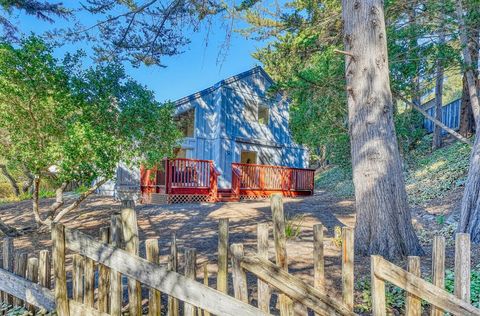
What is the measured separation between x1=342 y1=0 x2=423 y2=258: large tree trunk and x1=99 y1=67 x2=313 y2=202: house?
25.3 ft

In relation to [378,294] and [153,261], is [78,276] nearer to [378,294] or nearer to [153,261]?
[153,261]

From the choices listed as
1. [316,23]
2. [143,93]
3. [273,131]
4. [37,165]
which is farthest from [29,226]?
[273,131]

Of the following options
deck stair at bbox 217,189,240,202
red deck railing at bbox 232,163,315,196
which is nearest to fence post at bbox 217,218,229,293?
deck stair at bbox 217,189,240,202

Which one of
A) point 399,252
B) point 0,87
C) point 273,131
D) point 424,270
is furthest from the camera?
point 273,131

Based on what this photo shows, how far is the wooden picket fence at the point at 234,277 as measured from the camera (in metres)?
2.10

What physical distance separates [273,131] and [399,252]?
44.5 feet

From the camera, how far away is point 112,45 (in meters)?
7.07

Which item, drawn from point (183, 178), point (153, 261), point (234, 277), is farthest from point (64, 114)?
point (183, 178)

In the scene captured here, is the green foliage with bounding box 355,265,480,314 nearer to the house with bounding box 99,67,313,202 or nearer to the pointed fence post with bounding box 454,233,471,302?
the pointed fence post with bounding box 454,233,471,302

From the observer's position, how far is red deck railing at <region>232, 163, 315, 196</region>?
13.0 metres

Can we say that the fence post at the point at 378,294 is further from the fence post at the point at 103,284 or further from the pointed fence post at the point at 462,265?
the fence post at the point at 103,284

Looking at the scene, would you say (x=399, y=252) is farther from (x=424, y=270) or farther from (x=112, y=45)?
(x=112, y=45)

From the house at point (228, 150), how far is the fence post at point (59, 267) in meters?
8.61

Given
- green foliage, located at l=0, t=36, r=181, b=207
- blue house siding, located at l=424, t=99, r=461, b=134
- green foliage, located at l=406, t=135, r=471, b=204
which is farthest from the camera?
blue house siding, located at l=424, t=99, r=461, b=134
